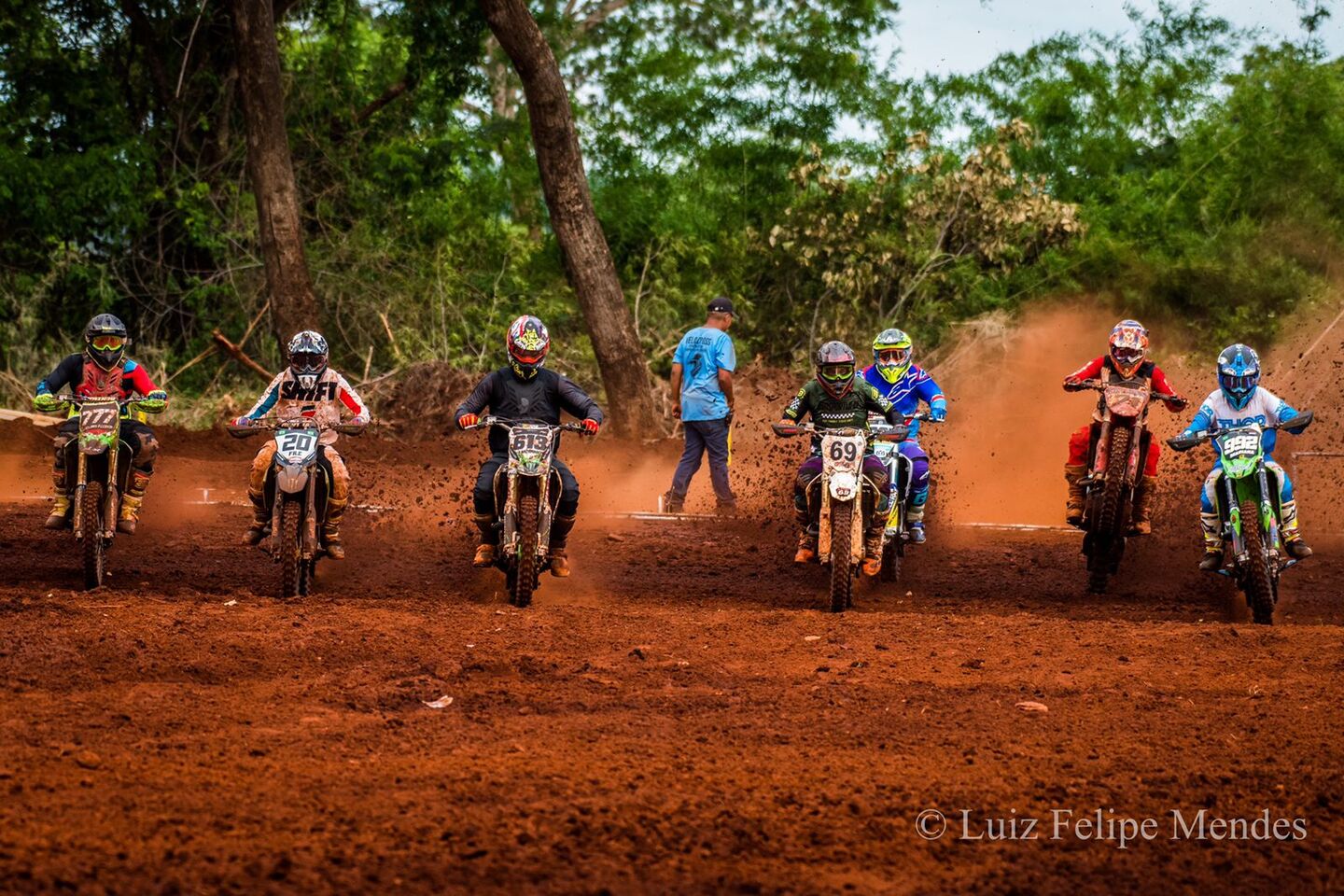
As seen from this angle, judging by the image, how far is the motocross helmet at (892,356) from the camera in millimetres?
13742

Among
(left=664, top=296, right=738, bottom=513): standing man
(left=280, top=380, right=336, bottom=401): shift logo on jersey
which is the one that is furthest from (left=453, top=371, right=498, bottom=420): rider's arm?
(left=664, top=296, right=738, bottom=513): standing man

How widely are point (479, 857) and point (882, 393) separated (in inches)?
341

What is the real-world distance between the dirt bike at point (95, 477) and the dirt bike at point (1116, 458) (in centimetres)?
741

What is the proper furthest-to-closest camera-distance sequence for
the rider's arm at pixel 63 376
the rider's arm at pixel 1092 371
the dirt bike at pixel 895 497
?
the rider's arm at pixel 1092 371
the dirt bike at pixel 895 497
the rider's arm at pixel 63 376

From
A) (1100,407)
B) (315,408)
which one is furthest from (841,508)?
(315,408)

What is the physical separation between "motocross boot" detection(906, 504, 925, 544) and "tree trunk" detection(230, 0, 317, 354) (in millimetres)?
11533

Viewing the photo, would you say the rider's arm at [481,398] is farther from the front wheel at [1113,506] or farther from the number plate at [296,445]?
the front wheel at [1113,506]

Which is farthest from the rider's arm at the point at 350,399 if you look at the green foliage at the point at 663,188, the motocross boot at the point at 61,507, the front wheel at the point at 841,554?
the green foliage at the point at 663,188

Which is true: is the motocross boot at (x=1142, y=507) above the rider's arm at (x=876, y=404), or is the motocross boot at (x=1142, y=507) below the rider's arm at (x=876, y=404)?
below

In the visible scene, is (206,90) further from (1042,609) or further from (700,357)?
(1042,609)

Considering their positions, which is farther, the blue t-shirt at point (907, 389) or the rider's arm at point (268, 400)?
the blue t-shirt at point (907, 389)

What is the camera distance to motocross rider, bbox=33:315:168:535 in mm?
12289

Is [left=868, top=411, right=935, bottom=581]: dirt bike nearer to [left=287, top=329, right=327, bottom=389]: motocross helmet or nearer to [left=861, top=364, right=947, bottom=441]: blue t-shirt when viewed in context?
[left=861, top=364, right=947, bottom=441]: blue t-shirt

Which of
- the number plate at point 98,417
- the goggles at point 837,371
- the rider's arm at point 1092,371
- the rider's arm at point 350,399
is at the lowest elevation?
the number plate at point 98,417
